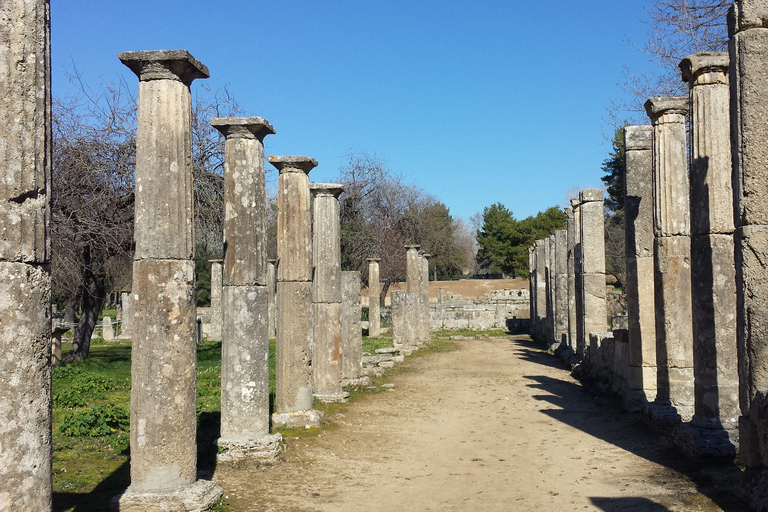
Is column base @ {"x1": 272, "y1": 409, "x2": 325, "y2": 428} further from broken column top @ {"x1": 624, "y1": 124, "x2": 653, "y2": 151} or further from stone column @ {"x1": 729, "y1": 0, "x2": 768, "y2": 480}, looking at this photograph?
broken column top @ {"x1": 624, "y1": 124, "x2": 653, "y2": 151}

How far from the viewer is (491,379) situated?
53.1 ft

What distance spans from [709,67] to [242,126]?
5649mm

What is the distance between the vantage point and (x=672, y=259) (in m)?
9.47

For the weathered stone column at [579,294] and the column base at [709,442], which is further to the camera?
the weathered stone column at [579,294]

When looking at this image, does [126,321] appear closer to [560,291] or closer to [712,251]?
[560,291]

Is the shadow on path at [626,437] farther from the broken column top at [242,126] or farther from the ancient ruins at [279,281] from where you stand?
the broken column top at [242,126]

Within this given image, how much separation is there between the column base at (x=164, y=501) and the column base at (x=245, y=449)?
1.82 m

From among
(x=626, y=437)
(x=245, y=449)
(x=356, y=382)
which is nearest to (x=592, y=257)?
(x=356, y=382)

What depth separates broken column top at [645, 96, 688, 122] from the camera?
9.68m

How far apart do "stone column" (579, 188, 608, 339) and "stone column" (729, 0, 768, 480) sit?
9599 millimetres

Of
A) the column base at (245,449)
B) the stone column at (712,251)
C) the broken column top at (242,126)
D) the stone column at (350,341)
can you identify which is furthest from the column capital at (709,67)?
the stone column at (350,341)

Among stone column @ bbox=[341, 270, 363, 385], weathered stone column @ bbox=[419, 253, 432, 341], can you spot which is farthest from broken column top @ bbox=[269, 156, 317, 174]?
weathered stone column @ bbox=[419, 253, 432, 341]

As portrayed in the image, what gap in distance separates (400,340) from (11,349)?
66.8 ft

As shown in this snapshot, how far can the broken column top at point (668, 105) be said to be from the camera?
9680 mm
